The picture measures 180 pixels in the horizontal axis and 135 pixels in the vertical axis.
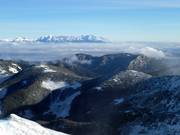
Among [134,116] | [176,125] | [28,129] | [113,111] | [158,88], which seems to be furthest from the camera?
[158,88]

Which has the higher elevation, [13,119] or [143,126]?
[13,119]

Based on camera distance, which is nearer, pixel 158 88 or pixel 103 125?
pixel 103 125

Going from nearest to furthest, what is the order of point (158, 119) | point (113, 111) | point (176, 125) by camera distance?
point (176, 125) < point (158, 119) < point (113, 111)

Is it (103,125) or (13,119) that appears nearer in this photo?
(13,119)

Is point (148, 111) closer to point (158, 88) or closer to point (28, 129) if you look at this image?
point (158, 88)

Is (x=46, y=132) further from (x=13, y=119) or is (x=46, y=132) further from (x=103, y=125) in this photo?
(x=103, y=125)

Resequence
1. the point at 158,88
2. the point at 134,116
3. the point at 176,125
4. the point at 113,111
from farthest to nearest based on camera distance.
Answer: the point at 158,88
the point at 113,111
the point at 134,116
the point at 176,125

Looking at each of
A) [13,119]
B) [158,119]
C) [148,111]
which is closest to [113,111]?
[148,111]

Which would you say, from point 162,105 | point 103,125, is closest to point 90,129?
point 103,125

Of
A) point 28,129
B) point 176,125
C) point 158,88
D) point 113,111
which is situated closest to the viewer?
point 28,129
